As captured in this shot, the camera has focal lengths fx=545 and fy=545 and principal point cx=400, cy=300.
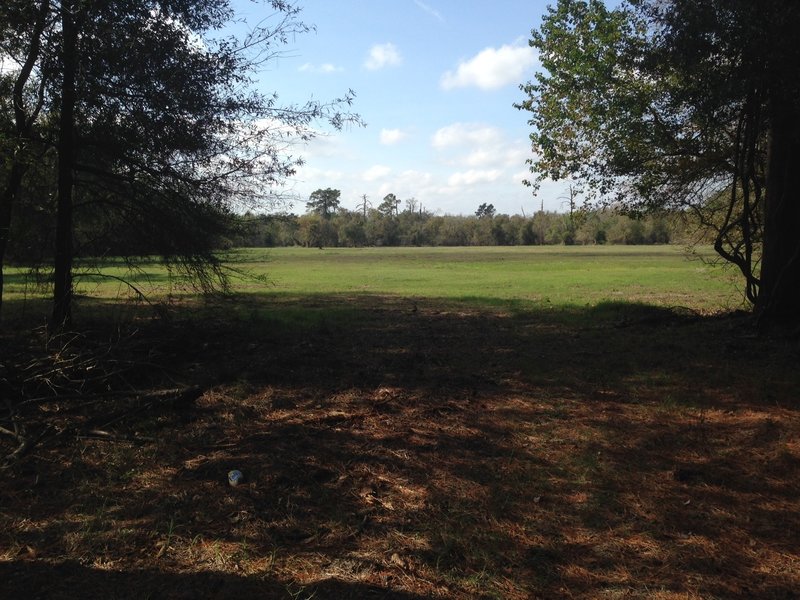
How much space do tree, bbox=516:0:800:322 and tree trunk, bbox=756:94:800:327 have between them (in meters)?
0.02

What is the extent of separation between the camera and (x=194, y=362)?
26.6 ft

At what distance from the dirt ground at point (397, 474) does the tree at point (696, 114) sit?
3585 millimetres

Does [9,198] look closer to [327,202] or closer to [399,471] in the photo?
[399,471]

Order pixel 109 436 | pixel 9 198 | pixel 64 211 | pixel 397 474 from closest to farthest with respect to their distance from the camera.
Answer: pixel 397 474
pixel 109 436
pixel 9 198
pixel 64 211

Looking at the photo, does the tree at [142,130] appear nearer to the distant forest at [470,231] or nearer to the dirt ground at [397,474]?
the dirt ground at [397,474]

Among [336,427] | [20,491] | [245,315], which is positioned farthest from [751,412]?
[245,315]

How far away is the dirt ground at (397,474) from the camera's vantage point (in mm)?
3305

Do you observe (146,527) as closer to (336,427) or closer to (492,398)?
(336,427)

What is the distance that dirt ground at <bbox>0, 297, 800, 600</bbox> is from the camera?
10.8ft

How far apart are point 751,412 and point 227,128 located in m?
8.88

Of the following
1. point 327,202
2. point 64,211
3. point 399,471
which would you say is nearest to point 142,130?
point 64,211

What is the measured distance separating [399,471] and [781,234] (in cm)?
972

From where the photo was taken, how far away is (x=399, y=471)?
4699mm

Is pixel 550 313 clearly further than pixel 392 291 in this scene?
No
